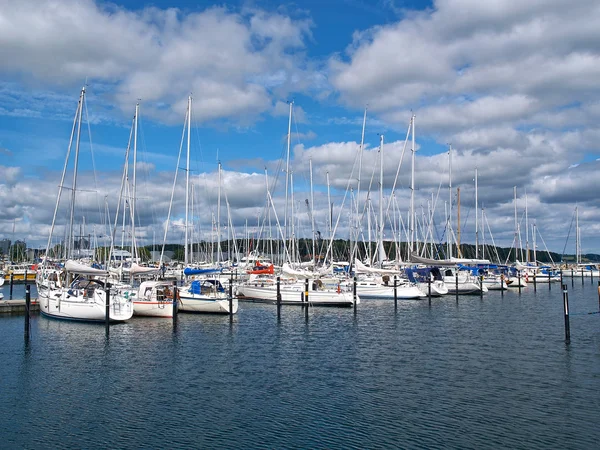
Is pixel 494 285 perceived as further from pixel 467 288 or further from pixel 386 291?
pixel 386 291

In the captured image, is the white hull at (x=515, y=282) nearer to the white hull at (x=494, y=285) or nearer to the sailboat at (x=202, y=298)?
the white hull at (x=494, y=285)

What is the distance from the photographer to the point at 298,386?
2417 centimetres

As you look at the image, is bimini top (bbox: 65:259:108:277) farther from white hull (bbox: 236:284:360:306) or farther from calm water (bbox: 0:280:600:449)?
white hull (bbox: 236:284:360:306)

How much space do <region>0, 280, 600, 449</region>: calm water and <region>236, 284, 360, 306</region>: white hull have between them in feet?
37.1

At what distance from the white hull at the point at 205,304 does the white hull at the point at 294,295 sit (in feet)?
34.2

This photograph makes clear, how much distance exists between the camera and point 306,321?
44.9 m

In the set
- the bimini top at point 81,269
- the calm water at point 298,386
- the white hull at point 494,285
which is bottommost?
the calm water at point 298,386

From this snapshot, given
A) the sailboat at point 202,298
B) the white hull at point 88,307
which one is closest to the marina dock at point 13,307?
the white hull at point 88,307

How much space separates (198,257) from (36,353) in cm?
7329

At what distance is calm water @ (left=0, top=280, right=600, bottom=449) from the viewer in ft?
59.3

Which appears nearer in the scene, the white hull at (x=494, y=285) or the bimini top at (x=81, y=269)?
the bimini top at (x=81, y=269)

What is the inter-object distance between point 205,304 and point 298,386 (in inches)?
943

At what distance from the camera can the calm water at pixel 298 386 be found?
18078 mm

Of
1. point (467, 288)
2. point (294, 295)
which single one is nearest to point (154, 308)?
A: point (294, 295)
